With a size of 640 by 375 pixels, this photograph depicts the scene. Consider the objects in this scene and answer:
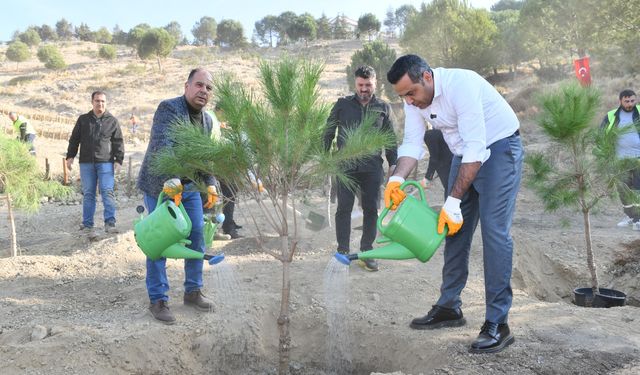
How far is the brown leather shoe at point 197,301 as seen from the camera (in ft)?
10.8

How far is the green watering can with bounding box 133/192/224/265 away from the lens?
261 centimetres

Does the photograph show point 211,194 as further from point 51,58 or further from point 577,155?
point 51,58

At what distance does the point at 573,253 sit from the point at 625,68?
17.4 meters

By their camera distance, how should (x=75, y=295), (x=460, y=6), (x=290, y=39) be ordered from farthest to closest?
(x=290, y=39), (x=460, y=6), (x=75, y=295)

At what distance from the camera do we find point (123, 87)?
91.5 ft

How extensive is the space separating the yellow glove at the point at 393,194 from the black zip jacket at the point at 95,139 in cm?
360

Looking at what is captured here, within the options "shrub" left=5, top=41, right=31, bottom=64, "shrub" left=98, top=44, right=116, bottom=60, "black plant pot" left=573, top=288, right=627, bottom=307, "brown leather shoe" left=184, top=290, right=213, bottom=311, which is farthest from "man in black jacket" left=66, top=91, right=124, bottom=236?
"shrub" left=98, top=44, right=116, bottom=60

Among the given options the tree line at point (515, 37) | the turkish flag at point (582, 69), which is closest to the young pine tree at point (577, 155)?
the turkish flag at point (582, 69)

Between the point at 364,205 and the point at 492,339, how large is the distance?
162 centimetres

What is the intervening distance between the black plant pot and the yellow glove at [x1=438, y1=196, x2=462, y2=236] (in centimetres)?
223

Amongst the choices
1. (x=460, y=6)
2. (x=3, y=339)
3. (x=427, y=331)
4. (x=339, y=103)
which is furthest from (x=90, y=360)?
(x=460, y=6)

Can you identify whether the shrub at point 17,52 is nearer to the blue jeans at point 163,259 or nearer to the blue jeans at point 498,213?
the blue jeans at point 163,259

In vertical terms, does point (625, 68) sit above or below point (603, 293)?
above

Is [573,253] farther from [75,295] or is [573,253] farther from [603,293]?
[75,295]
